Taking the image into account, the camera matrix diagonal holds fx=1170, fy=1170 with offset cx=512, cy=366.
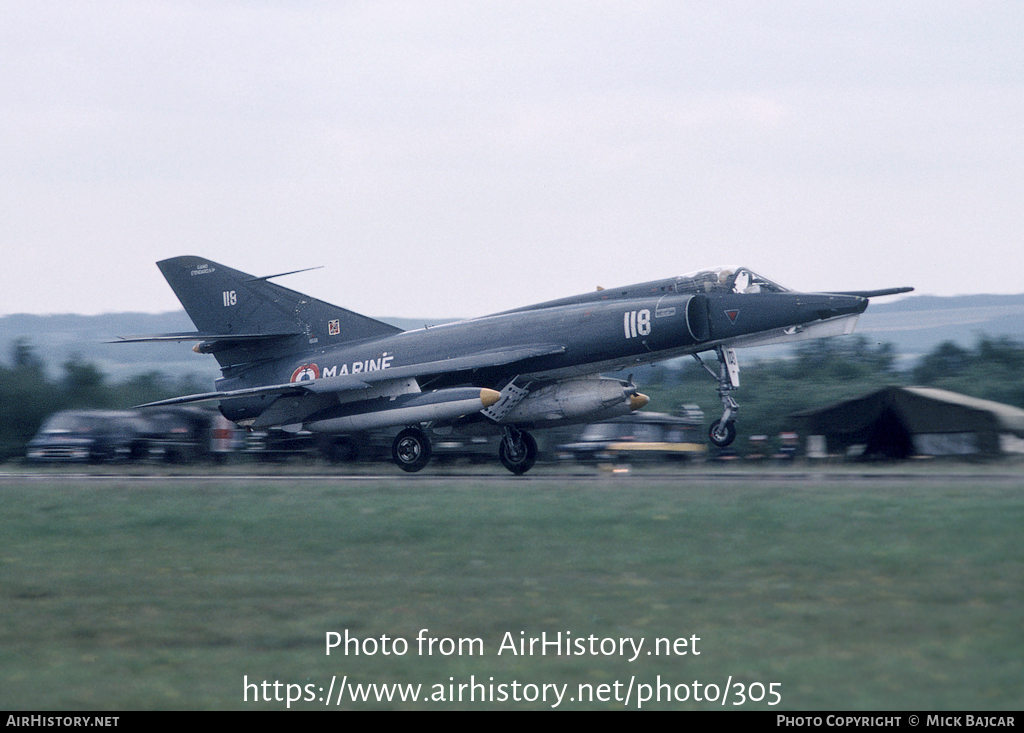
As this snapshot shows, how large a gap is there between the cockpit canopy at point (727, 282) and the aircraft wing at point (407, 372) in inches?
102

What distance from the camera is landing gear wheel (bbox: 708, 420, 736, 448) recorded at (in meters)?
19.9

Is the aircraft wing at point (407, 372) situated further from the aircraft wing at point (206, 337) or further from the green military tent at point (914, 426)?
the green military tent at point (914, 426)

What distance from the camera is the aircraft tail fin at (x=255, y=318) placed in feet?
81.4

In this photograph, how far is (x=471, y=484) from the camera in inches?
736

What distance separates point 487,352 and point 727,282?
15.4ft

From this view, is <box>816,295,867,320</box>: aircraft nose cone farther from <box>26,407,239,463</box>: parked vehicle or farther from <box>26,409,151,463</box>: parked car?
<box>26,409,151,463</box>: parked car

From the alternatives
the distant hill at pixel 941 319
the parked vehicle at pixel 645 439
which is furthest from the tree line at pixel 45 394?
the distant hill at pixel 941 319

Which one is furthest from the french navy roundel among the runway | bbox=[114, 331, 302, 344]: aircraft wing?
the runway

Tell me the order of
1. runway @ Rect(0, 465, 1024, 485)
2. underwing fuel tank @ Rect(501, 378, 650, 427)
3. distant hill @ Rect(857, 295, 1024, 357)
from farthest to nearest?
distant hill @ Rect(857, 295, 1024, 357) → underwing fuel tank @ Rect(501, 378, 650, 427) → runway @ Rect(0, 465, 1024, 485)

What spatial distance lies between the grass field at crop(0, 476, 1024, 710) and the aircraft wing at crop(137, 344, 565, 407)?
5656 mm

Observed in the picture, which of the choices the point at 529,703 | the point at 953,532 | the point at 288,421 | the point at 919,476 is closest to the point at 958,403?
the point at 919,476
